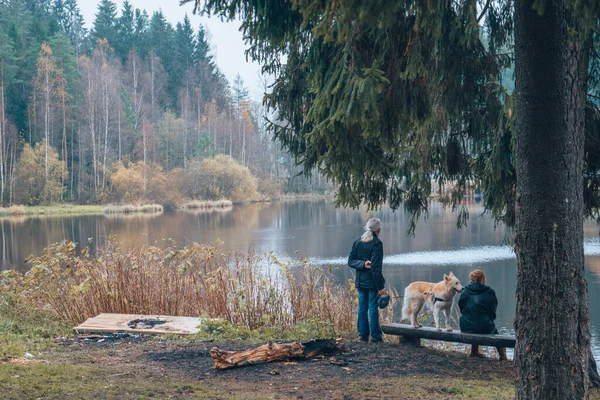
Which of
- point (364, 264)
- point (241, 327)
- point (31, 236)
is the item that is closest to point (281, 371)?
point (364, 264)

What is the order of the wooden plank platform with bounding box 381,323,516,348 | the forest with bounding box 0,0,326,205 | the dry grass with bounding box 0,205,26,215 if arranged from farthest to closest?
the forest with bounding box 0,0,326,205
the dry grass with bounding box 0,205,26,215
the wooden plank platform with bounding box 381,323,516,348

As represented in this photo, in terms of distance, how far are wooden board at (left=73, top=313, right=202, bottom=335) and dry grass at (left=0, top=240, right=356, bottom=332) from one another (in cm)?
57

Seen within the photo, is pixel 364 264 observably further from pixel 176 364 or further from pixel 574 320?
pixel 574 320

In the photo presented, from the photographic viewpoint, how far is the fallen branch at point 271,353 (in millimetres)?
5898

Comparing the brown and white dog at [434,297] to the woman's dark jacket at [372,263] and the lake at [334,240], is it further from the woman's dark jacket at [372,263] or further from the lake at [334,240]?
the lake at [334,240]

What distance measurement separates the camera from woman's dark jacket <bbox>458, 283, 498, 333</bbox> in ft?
22.5

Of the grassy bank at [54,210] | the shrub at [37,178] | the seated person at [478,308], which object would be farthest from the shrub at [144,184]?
the seated person at [478,308]

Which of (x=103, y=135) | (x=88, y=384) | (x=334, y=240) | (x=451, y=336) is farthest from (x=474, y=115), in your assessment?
(x=103, y=135)

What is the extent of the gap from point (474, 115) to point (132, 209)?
49.8 metres

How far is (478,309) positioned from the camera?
6887 millimetres

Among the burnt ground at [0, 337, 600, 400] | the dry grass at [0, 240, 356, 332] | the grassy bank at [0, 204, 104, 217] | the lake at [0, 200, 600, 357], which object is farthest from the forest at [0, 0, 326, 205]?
the burnt ground at [0, 337, 600, 400]

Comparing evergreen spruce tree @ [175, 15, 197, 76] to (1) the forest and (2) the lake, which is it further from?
(2) the lake

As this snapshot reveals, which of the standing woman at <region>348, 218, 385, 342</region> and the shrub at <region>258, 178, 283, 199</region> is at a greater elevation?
the shrub at <region>258, 178, 283, 199</region>

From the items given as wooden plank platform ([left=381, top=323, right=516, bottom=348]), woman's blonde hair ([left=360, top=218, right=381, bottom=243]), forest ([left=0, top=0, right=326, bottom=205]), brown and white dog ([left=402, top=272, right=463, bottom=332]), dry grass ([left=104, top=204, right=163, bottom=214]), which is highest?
forest ([left=0, top=0, right=326, bottom=205])
